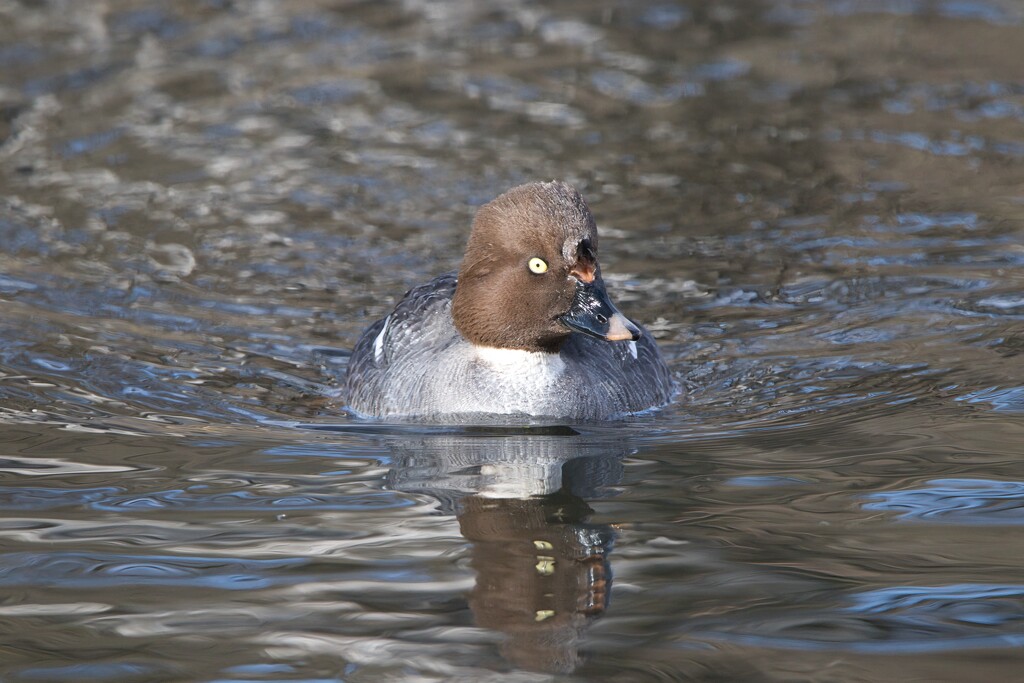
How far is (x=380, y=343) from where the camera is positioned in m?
8.36

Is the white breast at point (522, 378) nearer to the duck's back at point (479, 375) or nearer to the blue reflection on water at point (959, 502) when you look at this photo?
the duck's back at point (479, 375)

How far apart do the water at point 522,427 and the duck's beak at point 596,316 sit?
1.94ft

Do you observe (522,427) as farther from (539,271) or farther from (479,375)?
(539,271)

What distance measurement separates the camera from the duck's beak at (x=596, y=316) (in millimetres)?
6992

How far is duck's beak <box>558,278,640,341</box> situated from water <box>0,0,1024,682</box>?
59 centimetres

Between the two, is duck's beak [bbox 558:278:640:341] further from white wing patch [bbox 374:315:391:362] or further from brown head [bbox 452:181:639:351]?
white wing patch [bbox 374:315:391:362]

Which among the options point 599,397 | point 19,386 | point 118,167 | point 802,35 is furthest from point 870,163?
point 19,386

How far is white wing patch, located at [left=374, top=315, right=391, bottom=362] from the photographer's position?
826 cm

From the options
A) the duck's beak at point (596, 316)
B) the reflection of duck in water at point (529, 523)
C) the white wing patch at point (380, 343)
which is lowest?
the reflection of duck in water at point (529, 523)

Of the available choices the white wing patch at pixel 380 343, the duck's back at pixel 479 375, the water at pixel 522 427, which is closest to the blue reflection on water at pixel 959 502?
the water at pixel 522 427

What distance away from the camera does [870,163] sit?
12234 mm

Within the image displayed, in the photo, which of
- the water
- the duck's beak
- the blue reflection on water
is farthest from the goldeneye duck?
the blue reflection on water

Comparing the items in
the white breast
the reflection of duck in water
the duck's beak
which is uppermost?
the duck's beak

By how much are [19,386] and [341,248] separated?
3.49 m
